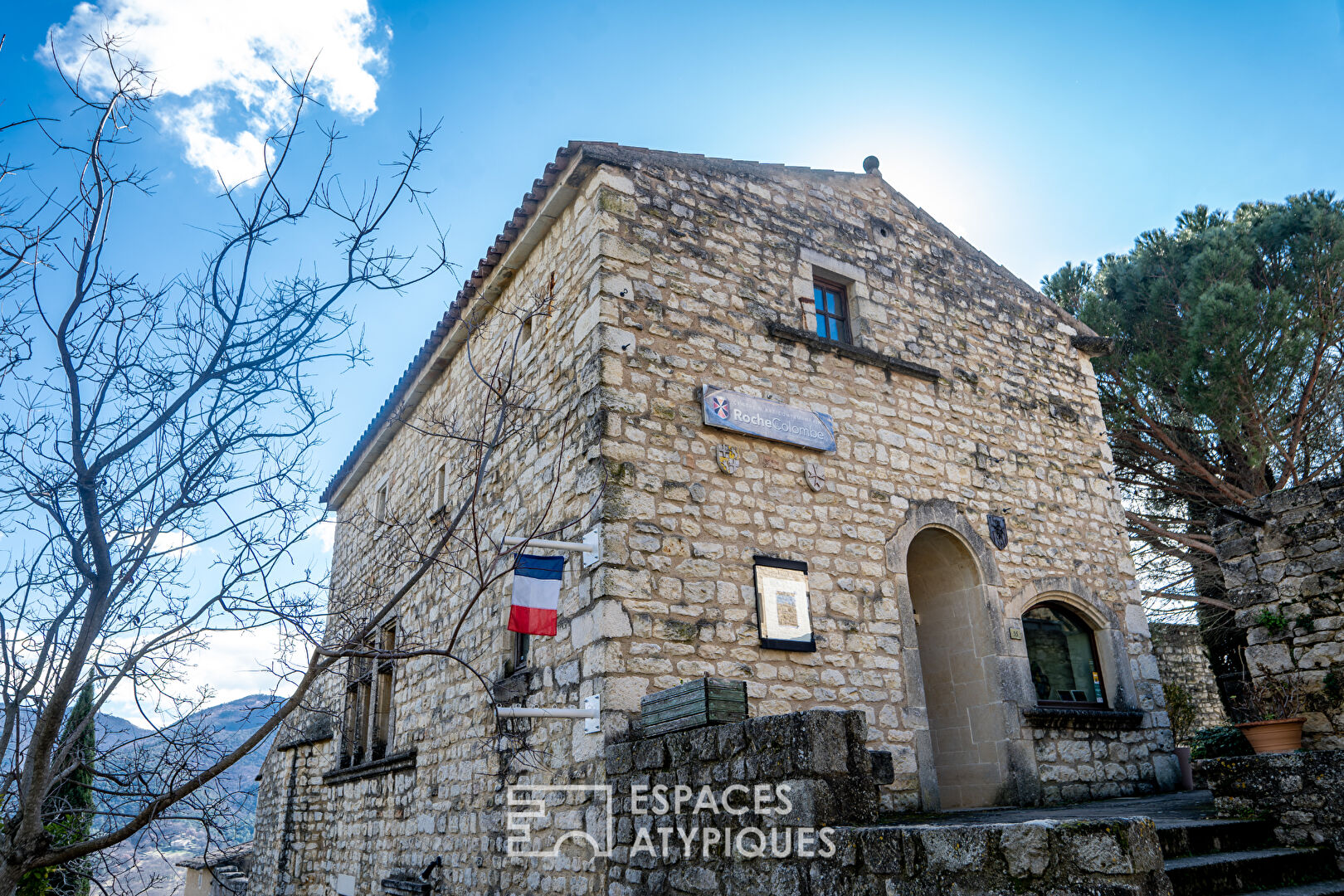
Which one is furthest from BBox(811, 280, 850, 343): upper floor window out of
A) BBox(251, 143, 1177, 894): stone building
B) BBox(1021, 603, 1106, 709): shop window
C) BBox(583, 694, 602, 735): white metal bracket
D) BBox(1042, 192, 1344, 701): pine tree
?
BBox(1042, 192, 1344, 701): pine tree

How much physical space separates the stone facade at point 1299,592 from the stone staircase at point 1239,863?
1193 mm

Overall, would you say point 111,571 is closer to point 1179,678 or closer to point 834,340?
point 834,340

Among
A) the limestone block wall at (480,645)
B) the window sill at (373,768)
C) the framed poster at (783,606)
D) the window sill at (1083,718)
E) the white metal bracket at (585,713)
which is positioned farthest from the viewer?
the window sill at (373,768)

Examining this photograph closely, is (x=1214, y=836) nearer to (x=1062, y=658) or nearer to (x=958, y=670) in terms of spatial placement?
(x=958, y=670)

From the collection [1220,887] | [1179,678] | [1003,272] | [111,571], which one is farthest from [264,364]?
[1179,678]

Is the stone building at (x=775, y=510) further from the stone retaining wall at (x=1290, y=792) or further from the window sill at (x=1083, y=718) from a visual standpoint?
the stone retaining wall at (x=1290, y=792)

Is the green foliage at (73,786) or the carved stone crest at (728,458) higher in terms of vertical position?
the carved stone crest at (728,458)

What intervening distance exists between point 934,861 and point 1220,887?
1.85 meters

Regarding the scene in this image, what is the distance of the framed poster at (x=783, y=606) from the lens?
5.84 m

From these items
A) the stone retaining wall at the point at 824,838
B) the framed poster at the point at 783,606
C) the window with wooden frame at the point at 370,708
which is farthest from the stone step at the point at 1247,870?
the window with wooden frame at the point at 370,708

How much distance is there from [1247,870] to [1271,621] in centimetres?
222

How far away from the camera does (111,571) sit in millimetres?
3914

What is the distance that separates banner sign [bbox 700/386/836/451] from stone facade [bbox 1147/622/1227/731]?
27.5 ft

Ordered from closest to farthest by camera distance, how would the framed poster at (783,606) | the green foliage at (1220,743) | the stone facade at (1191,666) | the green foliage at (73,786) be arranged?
the green foliage at (73,786)
the framed poster at (783,606)
the green foliage at (1220,743)
the stone facade at (1191,666)
